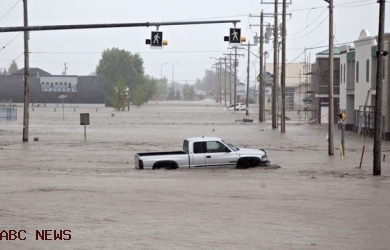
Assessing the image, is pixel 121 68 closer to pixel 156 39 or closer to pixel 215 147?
pixel 156 39

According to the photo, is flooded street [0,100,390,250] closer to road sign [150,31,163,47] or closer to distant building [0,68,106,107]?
road sign [150,31,163,47]

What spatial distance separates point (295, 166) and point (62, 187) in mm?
12073

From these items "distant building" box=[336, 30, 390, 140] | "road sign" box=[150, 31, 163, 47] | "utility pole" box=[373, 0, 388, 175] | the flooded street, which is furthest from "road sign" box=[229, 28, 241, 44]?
"distant building" box=[336, 30, 390, 140]

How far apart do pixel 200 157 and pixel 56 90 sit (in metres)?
127

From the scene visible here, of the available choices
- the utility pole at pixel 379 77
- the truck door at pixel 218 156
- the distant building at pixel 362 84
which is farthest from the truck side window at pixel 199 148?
the distant building at pixel 362 84

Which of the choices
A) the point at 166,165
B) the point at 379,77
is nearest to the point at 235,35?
the point at 166,165

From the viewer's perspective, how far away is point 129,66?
181375 mm

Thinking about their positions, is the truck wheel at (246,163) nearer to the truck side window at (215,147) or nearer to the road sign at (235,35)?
the truck side window at (215,147)

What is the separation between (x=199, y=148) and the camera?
28.8m

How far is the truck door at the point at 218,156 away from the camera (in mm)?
28734

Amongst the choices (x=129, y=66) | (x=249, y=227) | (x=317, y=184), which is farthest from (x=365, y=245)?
(x=129, y=66)

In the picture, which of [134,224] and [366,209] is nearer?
[134,224]

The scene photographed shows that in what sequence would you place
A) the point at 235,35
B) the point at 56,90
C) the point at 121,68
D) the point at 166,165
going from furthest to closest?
the point at 121,68 < the point at 56,90 < the point at 235,35 < the point at 166,165

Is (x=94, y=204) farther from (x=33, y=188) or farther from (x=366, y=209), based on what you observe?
(x=366, y=209)
